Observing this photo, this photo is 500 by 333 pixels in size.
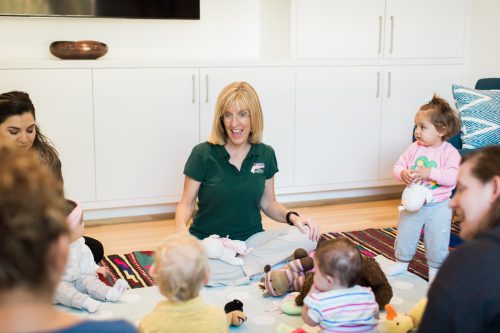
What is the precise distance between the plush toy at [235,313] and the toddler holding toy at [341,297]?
382mm

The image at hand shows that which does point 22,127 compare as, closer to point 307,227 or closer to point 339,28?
point 307,227

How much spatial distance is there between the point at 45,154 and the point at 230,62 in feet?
5.38

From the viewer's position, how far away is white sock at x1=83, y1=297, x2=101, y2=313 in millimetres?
2715

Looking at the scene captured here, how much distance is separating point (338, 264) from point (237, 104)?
1.01 meters

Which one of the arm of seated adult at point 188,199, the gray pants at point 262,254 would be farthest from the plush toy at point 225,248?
the arm of seated adult at point 188,199

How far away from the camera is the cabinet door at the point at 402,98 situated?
15.3 ft

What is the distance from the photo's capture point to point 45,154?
9.33 ft

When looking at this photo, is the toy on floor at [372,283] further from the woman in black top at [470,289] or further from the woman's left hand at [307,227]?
the woman in black top at [470,289]

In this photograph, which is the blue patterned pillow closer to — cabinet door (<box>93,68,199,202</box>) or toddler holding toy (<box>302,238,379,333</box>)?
cabinet door (<box>93,68,199,202</box>)

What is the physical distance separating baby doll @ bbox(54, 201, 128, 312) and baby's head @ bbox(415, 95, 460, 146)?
1428 millimetres

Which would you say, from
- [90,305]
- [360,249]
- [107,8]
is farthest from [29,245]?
[107,8]

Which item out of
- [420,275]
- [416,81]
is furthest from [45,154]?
[416,81]

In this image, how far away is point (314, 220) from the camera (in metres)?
4.23

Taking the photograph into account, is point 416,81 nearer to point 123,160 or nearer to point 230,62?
point 230,62
